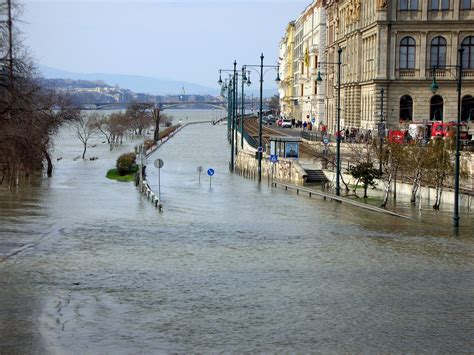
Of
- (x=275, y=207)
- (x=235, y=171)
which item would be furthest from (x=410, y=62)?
(x=275, y=207)

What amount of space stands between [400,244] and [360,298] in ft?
31.0

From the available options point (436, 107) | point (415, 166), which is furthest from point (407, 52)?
point (415, 166)

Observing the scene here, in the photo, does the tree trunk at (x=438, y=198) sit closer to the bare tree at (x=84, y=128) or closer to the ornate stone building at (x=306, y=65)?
the bare tree at (x=84, y=128)

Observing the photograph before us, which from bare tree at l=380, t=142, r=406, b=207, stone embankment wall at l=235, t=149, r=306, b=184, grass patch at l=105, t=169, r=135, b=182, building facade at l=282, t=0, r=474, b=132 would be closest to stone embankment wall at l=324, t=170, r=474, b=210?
bare tree at l=380, t=142, r=406, b=207

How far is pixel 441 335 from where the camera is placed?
1780cm

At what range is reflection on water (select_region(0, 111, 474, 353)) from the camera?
17500 millimetres

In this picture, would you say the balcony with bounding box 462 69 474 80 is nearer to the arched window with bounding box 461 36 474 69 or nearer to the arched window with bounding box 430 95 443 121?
the arched window with bounding box 461 36 474 69

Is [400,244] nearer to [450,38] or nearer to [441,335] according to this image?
[441,335]

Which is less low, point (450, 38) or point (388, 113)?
point (450, 38)

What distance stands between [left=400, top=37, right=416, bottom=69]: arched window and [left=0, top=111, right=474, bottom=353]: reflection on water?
1679 inches

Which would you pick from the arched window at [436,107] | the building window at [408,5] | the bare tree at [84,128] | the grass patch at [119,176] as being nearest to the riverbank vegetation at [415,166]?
the grass patch at [119,176]

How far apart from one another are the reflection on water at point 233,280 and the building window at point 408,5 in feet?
142

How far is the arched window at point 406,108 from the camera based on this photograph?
82.6 m

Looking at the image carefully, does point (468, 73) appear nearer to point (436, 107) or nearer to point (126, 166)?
point (436, 107)
